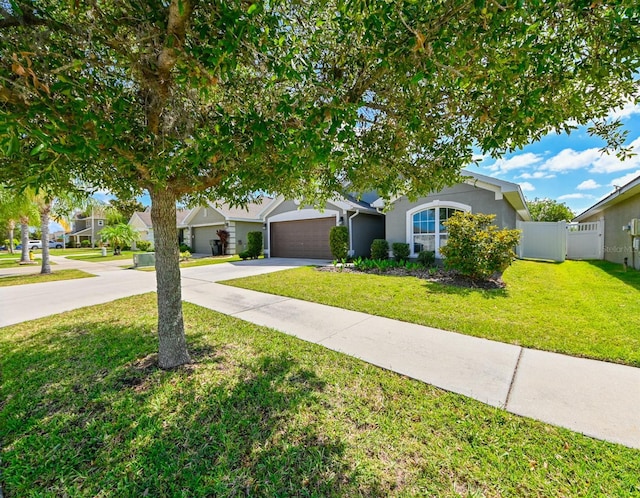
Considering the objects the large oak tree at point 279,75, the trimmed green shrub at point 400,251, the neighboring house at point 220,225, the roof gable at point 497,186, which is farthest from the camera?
the neighboring house at point 220,225

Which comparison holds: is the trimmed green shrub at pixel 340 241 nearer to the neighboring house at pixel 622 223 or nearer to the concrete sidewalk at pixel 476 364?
A: the concrete sidewalk at pixel 476 364

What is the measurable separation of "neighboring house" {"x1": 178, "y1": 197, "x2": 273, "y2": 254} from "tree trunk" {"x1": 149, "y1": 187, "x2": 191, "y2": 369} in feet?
47.8

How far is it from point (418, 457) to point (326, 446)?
697 millimetres

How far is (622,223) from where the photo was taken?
12.3m

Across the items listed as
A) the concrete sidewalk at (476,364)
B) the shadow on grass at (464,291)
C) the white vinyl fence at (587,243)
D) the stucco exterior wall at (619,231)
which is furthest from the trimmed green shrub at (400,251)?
the white vinyl fence at (587,243)

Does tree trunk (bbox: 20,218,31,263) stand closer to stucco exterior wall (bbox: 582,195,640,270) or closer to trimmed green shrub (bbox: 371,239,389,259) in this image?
trimmed green shrub (bbox: 371,239,389,259)

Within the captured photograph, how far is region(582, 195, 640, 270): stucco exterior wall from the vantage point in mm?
11102

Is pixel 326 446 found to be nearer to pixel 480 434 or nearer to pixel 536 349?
pixel 480 434

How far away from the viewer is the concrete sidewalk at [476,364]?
2.56m

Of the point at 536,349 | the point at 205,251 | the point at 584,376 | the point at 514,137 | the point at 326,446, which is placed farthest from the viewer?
the point at 205,251

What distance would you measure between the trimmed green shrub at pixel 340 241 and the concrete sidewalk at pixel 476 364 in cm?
724

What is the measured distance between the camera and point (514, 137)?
2475 millimetres

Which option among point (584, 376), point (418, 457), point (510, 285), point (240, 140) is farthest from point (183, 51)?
point (510, 285)

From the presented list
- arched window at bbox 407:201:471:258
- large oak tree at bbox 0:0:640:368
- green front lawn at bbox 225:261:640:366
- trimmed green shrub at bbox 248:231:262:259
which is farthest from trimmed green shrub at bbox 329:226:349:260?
large oak tree at bbox 0:0:640:368
